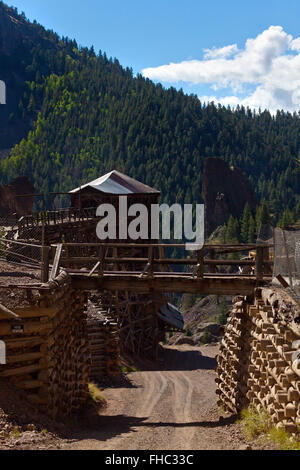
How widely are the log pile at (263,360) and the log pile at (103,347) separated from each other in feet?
24.8

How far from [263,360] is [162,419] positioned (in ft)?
16.4

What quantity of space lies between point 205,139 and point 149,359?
135 meters

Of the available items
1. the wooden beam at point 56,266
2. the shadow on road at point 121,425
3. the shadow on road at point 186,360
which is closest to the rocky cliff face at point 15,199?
the shadow on road at point 186,360

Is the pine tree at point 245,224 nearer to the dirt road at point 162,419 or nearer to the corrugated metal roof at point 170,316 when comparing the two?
the corrugated metal roof at point 170,316

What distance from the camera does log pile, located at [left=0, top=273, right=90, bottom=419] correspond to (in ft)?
38.8

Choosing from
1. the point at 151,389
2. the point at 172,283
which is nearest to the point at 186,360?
the point at 151,389

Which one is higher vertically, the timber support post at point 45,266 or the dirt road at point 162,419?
the timber support post at point 45,266

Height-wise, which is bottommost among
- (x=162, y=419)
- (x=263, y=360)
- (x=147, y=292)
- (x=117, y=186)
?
(x=162, y=419)

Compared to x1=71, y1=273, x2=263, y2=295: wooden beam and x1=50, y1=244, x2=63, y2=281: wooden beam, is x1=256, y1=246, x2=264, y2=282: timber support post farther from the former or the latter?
x1=50, y1=244, x2=63, y2=281: wooden beam

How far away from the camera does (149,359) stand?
119 ft

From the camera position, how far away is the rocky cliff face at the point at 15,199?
196ft

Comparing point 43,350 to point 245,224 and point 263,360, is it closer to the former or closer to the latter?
point 263,360

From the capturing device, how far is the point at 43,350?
12414mm
